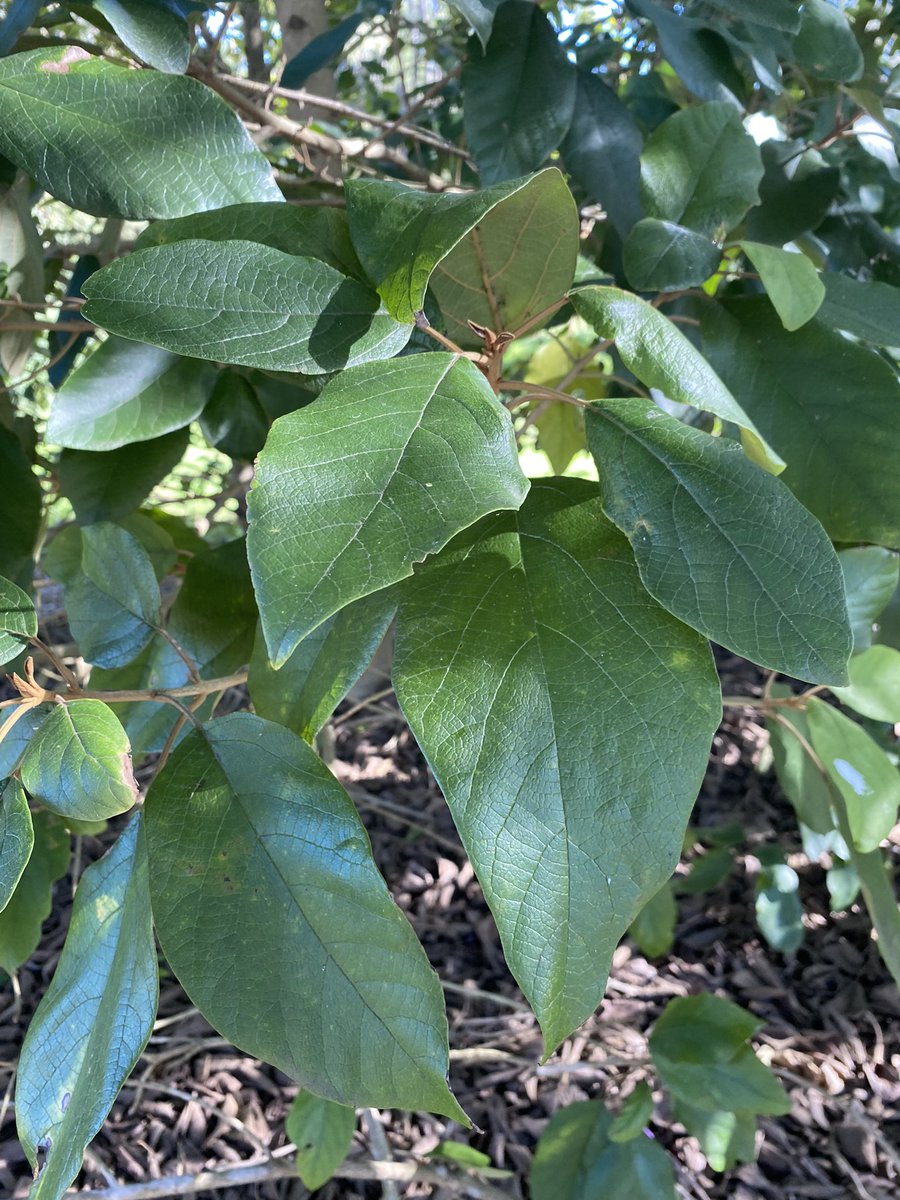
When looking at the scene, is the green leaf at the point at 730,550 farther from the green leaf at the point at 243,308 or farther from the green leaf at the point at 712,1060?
the green leaf at the point at 712,1060

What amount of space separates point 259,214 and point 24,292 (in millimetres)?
388

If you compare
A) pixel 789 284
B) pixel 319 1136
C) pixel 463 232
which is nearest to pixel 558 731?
pixel 463 232

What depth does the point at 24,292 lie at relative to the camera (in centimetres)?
80

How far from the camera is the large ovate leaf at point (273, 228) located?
0.52 meters

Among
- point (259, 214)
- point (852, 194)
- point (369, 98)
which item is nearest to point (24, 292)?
point (259, 214)

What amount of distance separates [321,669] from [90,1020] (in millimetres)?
219

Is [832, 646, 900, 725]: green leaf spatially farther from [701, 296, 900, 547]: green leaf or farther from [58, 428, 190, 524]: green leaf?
[58, 428, 190, 524]: green leaf

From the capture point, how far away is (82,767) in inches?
16.0

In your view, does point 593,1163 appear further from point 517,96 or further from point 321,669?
point 517,96

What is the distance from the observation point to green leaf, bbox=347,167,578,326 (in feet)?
1.29

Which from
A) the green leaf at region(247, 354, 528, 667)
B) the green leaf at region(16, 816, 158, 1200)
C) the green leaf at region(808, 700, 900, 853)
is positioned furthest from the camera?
the green leaf at region(808, 700, 900, 853)

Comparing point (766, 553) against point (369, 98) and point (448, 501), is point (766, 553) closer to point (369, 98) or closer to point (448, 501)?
point (448, 501)

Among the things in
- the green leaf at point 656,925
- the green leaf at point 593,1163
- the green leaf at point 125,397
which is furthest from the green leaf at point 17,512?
the green leaf at point 656,925

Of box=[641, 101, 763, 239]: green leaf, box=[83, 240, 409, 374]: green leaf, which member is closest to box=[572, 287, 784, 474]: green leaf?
box=[83, 240, 409, 374]: green leaf
